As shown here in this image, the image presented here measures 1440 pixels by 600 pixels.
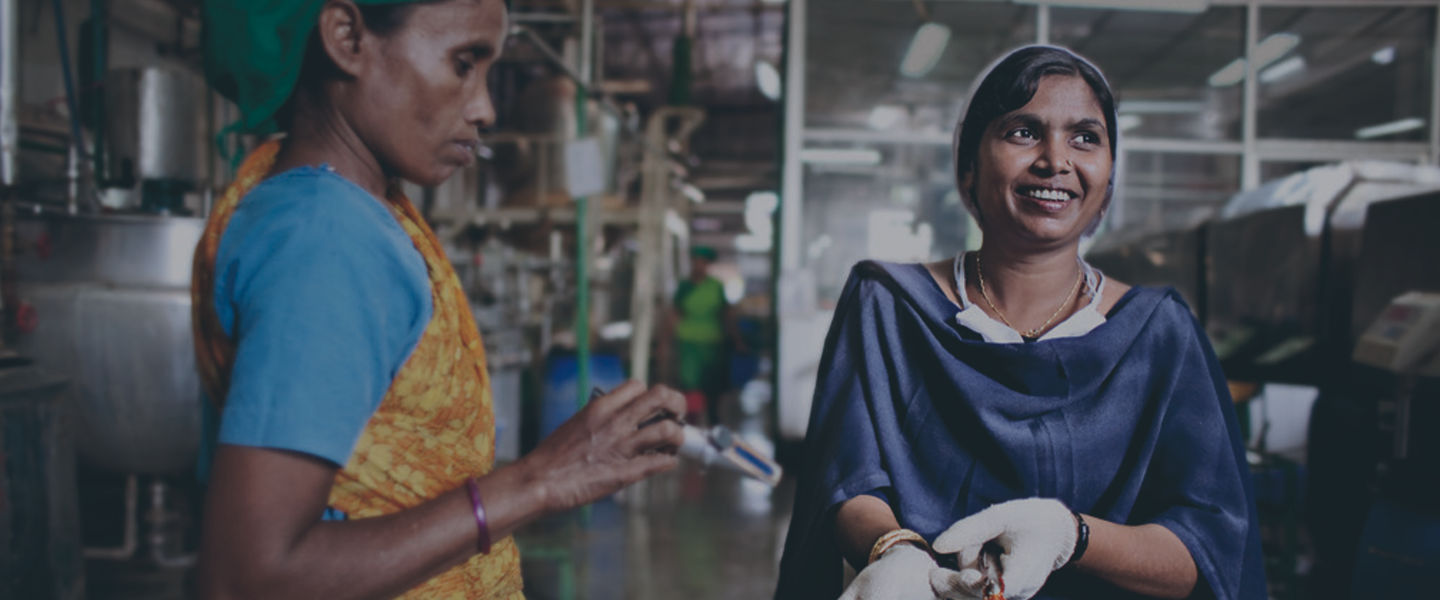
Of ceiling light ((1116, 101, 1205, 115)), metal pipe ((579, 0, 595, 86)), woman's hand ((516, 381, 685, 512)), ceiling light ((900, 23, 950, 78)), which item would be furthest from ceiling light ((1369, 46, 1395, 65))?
Answer: woman's hand ((516, 381, 685, 512))

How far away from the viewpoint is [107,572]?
3486 mm

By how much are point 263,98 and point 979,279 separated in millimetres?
1139

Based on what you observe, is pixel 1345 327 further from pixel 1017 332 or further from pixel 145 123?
pixel 145 123

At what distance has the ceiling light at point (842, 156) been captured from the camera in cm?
591

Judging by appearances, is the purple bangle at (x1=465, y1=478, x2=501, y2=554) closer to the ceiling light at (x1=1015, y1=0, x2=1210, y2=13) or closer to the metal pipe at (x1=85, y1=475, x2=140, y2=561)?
the metal pipe at (x1=85, y1=475, x2=140, y2=561)

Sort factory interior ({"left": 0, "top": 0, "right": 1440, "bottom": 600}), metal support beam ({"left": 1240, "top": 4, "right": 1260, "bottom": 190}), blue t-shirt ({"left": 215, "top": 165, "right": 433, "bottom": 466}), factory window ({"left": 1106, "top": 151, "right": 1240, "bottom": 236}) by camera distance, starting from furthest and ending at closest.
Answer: factory window ({"left": 1106, "top": 151, "right": 1240, "bottom": 236}) → metal support beam ({"left": 1240, "top": 4, "right": 1260, "bottom": 190}) → factory interior ({"left": 0, "top": 0, "right": 1440, "bottom": 600}) → blue t-shirt ({"left": 215, "top": 165, "right": 433, "bottom": 466})

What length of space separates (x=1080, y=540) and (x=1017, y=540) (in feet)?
0.37

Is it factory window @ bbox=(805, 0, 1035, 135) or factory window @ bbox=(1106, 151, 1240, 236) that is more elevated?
factory window @ bbox=(805, 0, 1035, 135)

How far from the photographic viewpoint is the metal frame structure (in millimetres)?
5648

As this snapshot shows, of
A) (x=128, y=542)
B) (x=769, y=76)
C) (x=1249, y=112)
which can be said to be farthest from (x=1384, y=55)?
(x=128, y=542)

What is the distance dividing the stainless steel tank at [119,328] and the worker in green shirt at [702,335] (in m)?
3.30

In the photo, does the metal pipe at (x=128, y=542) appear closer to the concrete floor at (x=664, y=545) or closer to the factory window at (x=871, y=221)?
the concrete floor at (x=664, y=545)

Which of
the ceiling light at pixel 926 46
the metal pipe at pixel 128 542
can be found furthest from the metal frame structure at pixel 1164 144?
the metal pipe at pixel 128 542

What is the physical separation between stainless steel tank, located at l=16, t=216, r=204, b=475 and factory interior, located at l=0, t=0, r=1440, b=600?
0.04 feet
